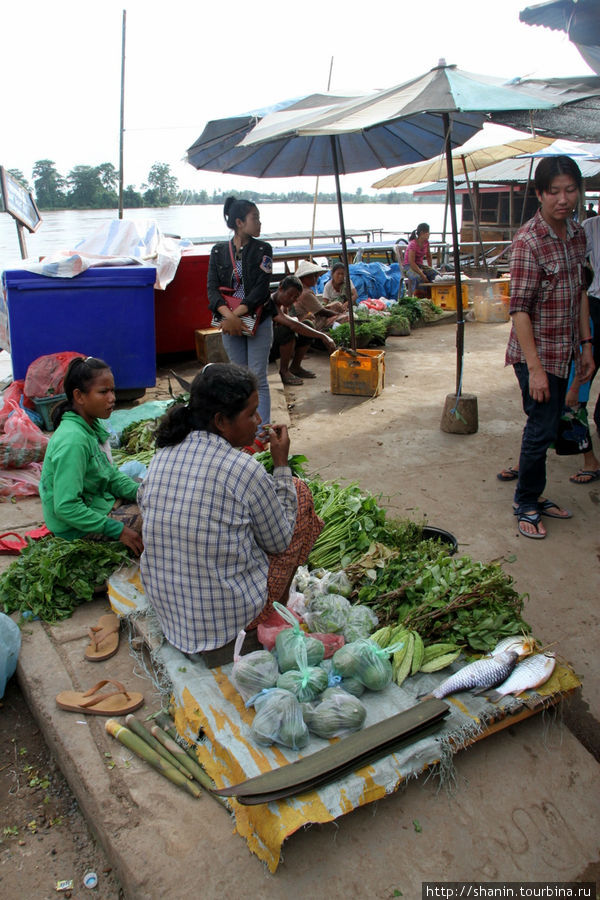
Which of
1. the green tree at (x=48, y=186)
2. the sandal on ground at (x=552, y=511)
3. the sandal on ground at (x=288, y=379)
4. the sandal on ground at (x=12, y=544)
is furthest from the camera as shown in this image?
the green tree at (x=48, y=186)

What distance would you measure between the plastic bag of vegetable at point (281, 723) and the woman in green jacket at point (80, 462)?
128cm

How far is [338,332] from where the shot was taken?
8414 mm

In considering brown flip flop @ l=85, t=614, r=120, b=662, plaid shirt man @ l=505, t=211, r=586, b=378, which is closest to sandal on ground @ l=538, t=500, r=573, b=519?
plaid shirt man @ l=505, t=211, r=586, b=378

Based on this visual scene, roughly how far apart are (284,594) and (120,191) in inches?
418

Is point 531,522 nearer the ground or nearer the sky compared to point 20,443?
nearer the ground

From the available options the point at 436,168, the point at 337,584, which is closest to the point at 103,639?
the point at 337,584

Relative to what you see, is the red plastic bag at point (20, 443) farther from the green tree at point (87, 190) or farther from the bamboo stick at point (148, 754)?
the green tree at point (87, 190)

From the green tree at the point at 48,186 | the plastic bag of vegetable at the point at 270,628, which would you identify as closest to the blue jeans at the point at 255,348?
the plastic bag of vegetable at the point at 270,628

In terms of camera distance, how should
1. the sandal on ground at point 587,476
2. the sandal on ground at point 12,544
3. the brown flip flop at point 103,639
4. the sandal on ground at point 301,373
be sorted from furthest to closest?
the sandal on ground at point 301,373 → the sandal on ground at point 587,476 → the sandal on ground at point 12,544 → the brown flip flop at point 103,639

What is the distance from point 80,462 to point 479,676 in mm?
1948

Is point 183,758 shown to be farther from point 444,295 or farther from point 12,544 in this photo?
point 444,295

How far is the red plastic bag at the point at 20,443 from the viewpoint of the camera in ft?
14.6

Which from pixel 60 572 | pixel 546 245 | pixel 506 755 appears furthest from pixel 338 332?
pixel 506 755

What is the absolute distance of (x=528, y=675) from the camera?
228 centimetres
